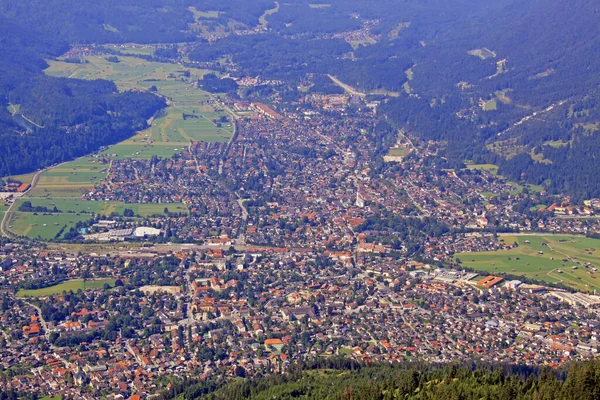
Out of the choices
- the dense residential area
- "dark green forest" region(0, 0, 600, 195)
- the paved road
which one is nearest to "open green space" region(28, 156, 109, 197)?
the dense residential area

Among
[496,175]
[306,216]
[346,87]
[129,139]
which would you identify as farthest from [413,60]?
[306,216]

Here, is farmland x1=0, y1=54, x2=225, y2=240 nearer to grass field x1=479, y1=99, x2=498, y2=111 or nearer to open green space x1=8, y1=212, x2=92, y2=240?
open green space x1=8, y1=212, x2=92, y2=240

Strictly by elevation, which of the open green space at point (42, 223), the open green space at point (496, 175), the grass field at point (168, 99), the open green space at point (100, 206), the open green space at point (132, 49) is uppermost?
the open green space at point (132, 49)

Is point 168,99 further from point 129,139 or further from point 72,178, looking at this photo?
point 72,178

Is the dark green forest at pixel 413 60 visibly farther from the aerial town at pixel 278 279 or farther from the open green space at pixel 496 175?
the aerial town at pixel 278 279

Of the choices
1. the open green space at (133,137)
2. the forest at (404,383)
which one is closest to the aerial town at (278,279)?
the open green space at (133,137)

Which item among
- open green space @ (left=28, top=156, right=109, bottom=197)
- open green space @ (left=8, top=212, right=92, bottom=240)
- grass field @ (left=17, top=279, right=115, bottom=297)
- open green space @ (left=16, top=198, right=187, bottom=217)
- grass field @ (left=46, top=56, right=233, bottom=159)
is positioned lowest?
grass field @ (left=17, top=279, right=115, bottom=297)
